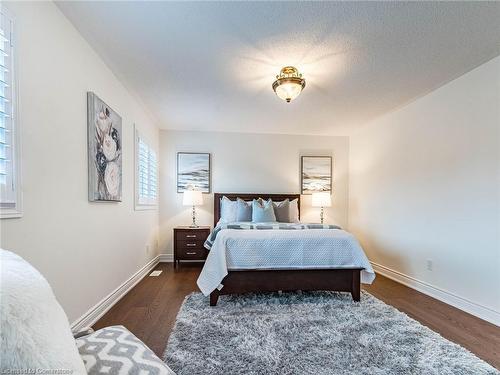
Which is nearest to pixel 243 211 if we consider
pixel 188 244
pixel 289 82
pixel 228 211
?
pixel 228 211

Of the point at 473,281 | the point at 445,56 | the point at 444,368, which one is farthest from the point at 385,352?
the point at 445,56

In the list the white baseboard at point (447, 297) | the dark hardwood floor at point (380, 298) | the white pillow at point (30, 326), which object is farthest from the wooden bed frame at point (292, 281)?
the white pillow at point (30, 326)

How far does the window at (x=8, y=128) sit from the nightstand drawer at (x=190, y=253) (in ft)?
9.77

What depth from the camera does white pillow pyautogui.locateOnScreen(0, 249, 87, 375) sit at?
532mm

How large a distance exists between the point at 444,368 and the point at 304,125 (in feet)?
11.9

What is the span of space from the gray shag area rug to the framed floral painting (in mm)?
1325

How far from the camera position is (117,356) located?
91 cm

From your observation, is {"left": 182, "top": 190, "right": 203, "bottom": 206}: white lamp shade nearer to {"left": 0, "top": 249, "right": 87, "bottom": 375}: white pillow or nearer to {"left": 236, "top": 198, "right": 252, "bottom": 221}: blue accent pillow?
{"left": 236, "top": 198, "right": 252, "bottom": 221}: blue accent pillow

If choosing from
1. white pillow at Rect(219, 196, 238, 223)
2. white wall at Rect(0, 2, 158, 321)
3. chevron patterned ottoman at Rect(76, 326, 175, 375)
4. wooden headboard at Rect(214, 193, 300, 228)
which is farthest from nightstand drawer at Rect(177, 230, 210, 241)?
chevron patterned ottoman at Rect(76, 326, 175, 375)

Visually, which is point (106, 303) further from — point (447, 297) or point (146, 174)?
point (447, 297)

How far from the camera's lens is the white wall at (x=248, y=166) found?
4848 millimetres

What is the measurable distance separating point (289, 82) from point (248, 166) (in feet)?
8.61

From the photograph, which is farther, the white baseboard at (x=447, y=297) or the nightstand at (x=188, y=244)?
the nightstand at (x=188, y=244)

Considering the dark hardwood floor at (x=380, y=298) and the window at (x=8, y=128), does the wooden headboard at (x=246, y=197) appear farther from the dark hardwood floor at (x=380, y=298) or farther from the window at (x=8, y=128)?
the window at (x=8, y=128)
